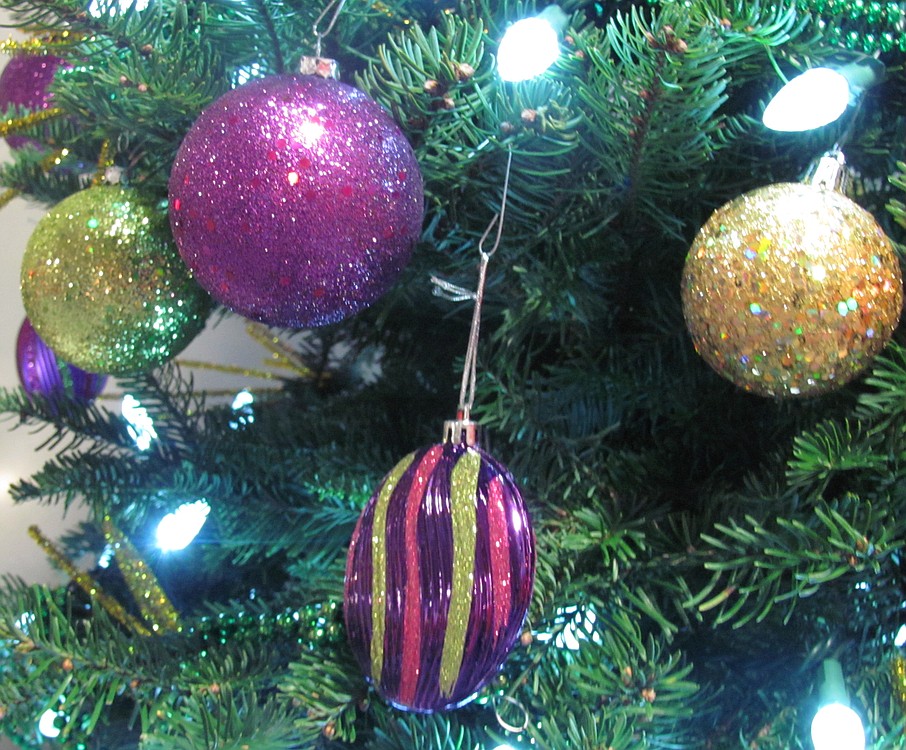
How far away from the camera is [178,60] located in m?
0.36

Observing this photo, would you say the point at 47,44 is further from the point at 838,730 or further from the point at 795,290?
the point at 838,730

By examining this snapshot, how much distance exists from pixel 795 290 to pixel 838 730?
180 mm

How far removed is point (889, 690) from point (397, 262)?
288 mm

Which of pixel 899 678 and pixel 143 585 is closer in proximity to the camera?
pixel 899 678

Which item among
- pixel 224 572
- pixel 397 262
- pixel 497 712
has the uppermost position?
pixel 397 262

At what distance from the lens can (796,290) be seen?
0.30 m

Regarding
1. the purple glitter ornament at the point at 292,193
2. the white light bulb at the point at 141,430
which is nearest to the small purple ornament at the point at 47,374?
the white light bulb at the point at 141,430

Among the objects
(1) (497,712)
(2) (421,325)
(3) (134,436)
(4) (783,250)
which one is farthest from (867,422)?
(3) (134,436)

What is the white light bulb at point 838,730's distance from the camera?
1.03 feet

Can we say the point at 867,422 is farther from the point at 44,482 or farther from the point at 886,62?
the point at 44,482

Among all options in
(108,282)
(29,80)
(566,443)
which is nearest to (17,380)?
(29,80)

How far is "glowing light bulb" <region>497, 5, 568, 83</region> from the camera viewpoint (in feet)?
1.06

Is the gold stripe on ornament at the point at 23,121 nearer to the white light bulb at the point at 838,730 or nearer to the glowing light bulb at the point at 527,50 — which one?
the glowing light bulb at the point at 527,50

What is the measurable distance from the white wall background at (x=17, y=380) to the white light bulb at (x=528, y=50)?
553mm
